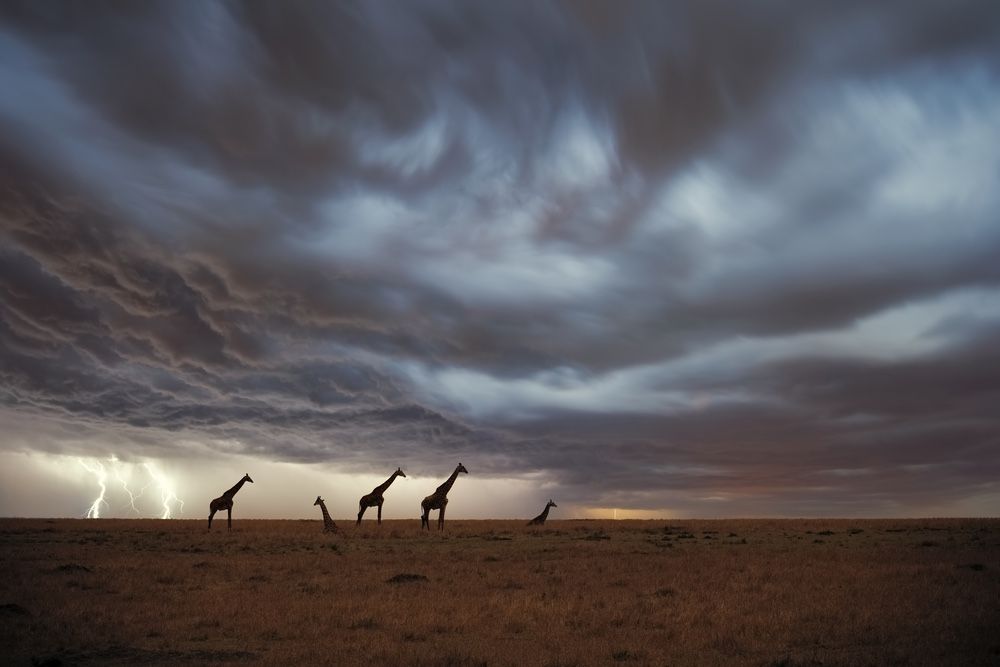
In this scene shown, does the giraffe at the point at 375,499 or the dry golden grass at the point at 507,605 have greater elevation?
the giraffe at the point at 375,499

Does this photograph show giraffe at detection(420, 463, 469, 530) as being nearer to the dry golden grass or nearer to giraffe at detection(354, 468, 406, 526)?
giraffe at detection(354, 468, 406, 526)

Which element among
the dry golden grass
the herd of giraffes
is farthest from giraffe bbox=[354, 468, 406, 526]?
the dry golden grass

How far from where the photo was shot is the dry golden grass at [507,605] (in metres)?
16.2

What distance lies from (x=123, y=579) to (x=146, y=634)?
9898mm

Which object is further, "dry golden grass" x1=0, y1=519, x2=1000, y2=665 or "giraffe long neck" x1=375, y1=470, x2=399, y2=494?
"giraffe long neck" x1=375, y1=470, x2=399, y2=494

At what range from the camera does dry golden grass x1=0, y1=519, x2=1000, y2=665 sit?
53.0 ft

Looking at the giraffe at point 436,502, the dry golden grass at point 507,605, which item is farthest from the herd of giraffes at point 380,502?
the dry golden grass at point 507,605

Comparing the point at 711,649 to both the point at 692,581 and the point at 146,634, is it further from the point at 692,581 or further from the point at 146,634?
the point at 146,634

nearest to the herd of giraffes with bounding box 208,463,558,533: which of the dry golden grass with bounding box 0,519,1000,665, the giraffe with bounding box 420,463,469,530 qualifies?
the giraffe with bounding box 420,463,469,530

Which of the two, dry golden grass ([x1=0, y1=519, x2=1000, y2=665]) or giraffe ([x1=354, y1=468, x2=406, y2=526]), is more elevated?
giraffe ([x1=354, y1=468, x2=406, y2=526])

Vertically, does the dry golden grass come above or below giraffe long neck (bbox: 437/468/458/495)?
below

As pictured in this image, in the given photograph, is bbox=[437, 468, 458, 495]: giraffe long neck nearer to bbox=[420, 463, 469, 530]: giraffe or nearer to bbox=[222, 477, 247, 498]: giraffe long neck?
bbox=[420, 463, 469, 530]: giraffe

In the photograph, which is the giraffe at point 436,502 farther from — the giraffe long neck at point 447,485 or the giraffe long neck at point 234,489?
the giraffe long neck at point 234,489

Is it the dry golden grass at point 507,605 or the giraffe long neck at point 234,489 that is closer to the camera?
the dry golden grass at point 507,605
